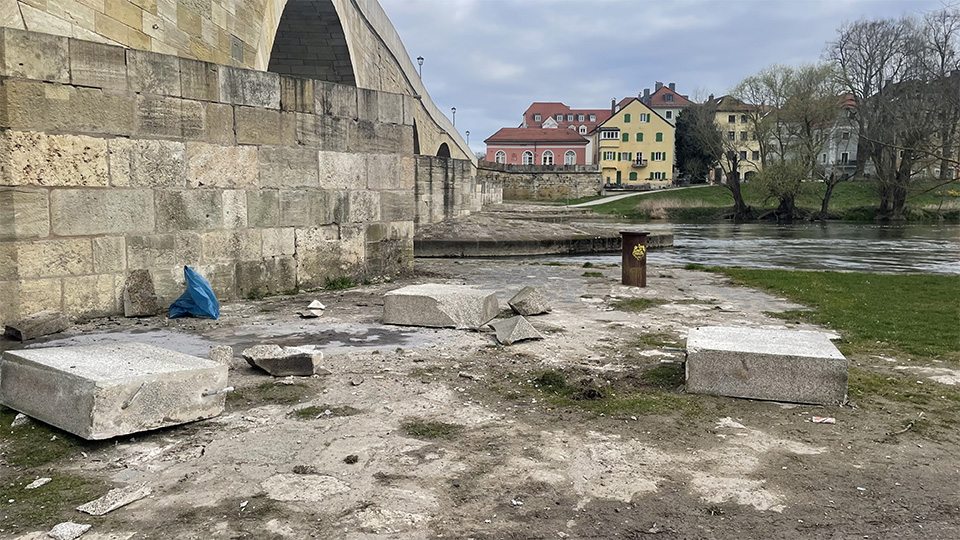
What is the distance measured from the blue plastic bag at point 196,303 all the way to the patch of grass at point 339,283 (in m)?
2.19

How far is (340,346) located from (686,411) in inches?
120

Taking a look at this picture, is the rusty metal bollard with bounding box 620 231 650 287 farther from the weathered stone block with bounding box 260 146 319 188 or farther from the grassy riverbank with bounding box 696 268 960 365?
the weathered stone block with bounding box 260 146 319 188

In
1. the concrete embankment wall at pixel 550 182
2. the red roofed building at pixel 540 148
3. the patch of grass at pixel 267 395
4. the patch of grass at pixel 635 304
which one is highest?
the red roofed building at pixel 540 148

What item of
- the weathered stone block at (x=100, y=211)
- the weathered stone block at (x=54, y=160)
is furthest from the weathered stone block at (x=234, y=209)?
the weathered stone block at (x=54, y=160)

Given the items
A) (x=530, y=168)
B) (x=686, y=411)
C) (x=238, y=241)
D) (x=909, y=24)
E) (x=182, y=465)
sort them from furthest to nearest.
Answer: (x=530, y=168)
(x=909, y=24)
(x=238, y=241)
(x=686, y=411)
(x=182, y=465)

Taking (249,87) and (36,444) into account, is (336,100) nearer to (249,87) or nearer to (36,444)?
(249,87)

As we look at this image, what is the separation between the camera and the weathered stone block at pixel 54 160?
652cm

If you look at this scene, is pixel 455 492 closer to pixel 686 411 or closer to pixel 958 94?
pixel 686 411

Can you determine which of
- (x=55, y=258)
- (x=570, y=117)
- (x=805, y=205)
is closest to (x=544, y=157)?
(x=570, y=117)

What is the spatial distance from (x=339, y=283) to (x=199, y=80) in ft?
10.6

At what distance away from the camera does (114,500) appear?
9.89 feet

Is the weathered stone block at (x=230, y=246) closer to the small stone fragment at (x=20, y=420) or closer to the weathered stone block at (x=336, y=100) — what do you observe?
the weathered stone block at (x=336, y=100)

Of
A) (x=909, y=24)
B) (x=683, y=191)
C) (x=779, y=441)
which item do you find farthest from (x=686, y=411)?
(x=683, y=191)

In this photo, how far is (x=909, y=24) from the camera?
43.1 meters
